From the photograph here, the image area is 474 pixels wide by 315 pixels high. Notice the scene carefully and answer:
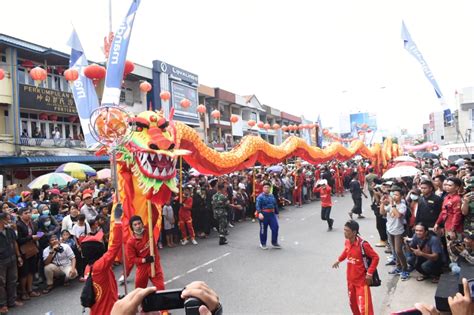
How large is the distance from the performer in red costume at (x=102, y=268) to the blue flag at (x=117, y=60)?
4.84 meters

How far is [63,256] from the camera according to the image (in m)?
6.75

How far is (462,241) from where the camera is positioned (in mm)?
5523

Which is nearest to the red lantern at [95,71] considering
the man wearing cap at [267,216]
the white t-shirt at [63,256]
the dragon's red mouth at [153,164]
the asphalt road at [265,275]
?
the dragon's red mouth at [153,164]

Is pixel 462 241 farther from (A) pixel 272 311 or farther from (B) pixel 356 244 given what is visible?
(A) pixel 272 311

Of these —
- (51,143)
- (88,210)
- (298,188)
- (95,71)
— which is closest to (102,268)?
(95,71)

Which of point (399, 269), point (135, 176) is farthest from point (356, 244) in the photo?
point (135, 176)

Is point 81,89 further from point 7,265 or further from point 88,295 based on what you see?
point 88,295

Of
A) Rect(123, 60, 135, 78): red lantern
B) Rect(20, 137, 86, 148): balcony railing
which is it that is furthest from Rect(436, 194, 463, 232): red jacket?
Rect(20, 137, 86, 148): balcony railing

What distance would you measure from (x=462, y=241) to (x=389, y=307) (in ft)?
4.90

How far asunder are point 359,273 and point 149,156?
329cm

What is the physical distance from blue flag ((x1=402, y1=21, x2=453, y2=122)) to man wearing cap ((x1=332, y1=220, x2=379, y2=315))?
743cm

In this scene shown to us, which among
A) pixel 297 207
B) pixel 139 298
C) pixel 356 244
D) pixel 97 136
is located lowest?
pixel 297 207

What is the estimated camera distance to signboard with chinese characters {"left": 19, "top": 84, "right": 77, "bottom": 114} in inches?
753

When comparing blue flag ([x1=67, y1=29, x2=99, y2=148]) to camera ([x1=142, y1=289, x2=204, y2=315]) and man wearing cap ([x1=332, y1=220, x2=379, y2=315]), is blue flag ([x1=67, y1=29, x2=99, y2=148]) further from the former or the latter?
camera ([x1=142, y1=289, x2=204, y2=315])
